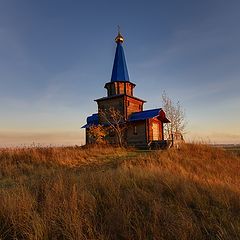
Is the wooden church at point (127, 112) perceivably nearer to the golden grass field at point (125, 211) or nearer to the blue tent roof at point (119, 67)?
the blue tent roof at point (119, 67)

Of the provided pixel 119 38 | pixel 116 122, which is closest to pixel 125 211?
pixel 116 122

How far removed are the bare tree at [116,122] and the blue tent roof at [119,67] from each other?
14.6ft

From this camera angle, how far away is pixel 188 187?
532 cm

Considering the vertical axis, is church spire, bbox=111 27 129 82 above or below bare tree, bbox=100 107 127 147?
above

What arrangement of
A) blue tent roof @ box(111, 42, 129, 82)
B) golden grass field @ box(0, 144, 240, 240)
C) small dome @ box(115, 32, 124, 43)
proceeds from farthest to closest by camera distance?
small dome @ box(115, 32, 124, 43)
blue tent roof @ box(111, 42, 129, 82)
golden grass field @ box(0, 144, 240, 240)

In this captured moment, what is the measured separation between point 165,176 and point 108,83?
83.3 ft

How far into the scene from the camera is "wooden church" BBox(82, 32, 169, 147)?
89.6 feet

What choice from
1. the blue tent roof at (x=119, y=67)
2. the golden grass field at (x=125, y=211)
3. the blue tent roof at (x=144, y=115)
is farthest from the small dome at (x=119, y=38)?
the golden grass field at (x=125, y=211)

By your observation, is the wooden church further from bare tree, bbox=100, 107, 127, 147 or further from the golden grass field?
the golden grass field

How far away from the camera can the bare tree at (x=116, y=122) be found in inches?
1083

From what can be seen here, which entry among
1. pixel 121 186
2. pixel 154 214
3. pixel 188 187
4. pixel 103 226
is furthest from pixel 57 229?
pixel 188 187

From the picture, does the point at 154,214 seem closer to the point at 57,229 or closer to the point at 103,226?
the point at 103,226

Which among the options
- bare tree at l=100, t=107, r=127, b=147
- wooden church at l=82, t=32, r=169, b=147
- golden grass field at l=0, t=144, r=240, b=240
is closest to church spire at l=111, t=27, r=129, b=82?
wooden church at l=82, t=32, r=169, b=147

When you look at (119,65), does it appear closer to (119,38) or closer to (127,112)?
(119,38)
